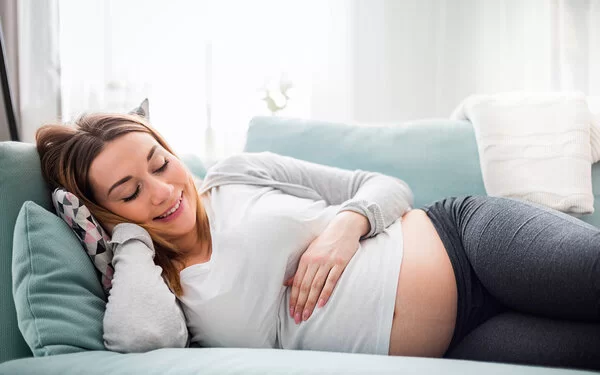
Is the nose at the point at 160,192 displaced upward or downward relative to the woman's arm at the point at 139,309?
upward

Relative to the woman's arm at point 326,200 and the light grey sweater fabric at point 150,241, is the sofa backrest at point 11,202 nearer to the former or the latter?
Result: the light grey sweater fabric at point 150,241

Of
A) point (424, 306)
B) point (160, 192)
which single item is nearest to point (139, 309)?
point (160, 192)

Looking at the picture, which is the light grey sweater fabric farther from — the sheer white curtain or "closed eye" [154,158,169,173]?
the sheer white curtain

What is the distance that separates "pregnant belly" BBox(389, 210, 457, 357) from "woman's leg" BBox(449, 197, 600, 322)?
79 millimetres

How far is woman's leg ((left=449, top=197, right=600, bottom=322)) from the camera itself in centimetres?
90

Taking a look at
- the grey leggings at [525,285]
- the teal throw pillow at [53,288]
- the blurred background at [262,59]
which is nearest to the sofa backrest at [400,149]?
the grey leggings at [525,285]

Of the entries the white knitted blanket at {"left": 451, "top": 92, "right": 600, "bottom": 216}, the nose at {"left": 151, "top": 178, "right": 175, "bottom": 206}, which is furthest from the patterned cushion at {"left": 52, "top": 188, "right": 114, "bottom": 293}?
the white knitted blanket at {"left": 451, "top": 92, "right": 600, "bottom": 216}

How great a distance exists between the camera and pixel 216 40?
291 centimetres

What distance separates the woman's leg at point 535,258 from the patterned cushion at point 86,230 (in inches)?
29.6

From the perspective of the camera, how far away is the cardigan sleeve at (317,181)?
1.33 metres

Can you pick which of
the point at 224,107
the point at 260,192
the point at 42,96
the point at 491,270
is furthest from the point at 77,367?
the point at 42,96

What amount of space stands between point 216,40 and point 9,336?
7.10 feet

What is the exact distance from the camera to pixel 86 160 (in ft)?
3.96

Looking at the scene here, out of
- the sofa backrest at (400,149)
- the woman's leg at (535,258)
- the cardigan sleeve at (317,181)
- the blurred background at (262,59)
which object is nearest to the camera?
the woman's leg at (535,258)
